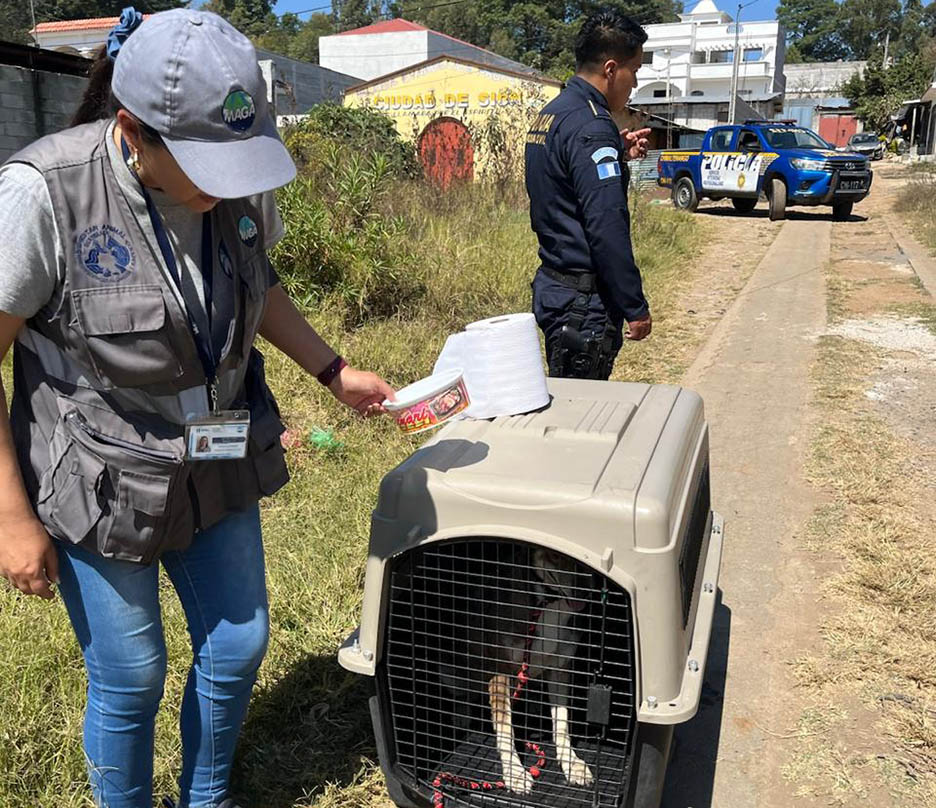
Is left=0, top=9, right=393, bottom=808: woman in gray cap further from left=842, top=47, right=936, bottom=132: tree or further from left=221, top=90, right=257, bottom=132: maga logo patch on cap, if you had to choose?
left=842, top=47, right=936, bottom=132: tree

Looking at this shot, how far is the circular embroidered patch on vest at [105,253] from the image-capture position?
1.48 m

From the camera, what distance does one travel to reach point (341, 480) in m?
3.98

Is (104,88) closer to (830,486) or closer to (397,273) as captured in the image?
(830,486)

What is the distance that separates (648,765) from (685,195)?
56.6 ft

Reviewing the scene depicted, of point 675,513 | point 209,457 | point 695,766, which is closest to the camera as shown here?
point 209,457

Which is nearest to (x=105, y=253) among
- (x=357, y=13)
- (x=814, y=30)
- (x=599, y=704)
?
(x=599, y=704)

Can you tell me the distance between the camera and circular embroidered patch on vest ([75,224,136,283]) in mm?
1484

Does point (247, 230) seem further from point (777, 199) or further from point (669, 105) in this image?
point (669, 105)

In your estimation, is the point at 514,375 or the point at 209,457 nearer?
the point at 209,457

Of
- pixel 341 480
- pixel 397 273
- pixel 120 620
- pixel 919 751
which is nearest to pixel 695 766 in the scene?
pixel 919 751

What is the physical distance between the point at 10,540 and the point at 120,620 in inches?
10.4

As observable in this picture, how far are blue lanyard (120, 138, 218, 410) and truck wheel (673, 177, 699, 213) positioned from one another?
17.0 meters

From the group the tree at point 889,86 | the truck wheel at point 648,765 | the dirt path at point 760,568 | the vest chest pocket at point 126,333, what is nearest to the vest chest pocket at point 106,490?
the vest chest pocket at point 126,333

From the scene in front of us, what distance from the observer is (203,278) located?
1662mm
